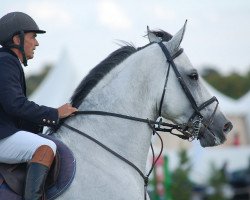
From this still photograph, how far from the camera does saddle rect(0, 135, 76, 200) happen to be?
19.0 feet

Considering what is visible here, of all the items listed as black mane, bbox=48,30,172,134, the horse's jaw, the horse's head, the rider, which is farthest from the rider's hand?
the horse's jaw

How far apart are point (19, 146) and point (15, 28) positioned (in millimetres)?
1189

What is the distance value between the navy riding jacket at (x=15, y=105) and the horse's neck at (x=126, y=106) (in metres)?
0.56

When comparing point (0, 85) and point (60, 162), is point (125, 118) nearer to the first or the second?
point (60, 162)

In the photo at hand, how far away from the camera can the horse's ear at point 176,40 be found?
6.70 meters

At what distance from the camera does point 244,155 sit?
2561 cm

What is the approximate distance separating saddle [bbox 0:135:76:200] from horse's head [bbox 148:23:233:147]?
4.10ft

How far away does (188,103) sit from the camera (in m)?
6.64

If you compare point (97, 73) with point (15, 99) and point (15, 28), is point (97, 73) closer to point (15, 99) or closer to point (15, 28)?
point (15, 28)

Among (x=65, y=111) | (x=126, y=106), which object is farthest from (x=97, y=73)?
(x=65, y=111)

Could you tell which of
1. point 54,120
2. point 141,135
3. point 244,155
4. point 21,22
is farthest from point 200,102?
point 244,155

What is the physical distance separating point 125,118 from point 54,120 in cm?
82

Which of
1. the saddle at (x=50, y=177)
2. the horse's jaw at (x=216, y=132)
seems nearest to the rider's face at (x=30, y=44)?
the saddle at (x=50, y=177)

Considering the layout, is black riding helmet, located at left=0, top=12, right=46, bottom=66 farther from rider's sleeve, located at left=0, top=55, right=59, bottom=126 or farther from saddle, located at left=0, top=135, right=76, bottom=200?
saddle, located at left=0, top=135, right=76, bottom=200
